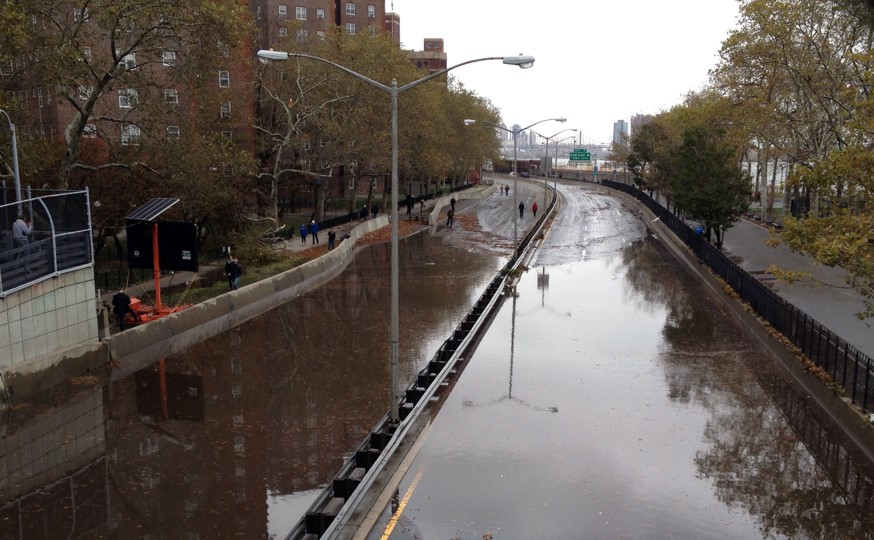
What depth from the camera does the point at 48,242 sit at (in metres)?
19.0

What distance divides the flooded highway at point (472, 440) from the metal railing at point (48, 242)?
3025mm

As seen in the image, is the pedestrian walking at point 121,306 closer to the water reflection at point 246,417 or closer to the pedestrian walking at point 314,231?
the water reflection at point 246,417

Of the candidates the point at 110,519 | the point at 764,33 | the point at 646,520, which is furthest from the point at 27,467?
the point at 764,33

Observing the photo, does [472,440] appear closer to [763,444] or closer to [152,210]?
[763,444]

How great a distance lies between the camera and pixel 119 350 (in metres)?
20.9

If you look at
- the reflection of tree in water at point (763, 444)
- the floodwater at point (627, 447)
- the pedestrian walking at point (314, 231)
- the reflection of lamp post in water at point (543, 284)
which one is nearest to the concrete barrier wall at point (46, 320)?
the floodwater at point (627, 447)

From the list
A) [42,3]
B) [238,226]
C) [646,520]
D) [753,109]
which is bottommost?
[646,520]

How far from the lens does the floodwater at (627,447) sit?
39.7ft

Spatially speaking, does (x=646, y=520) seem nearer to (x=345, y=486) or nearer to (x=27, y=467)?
(x=345, y=486)

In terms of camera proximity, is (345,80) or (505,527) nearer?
(505,527)

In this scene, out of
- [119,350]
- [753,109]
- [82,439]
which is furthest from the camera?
[753,109]

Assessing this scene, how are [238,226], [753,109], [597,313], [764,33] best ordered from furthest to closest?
[238,226] < [753,109] < [764,33] < [597,313]

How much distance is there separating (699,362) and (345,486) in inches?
533

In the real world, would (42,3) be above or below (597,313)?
above
